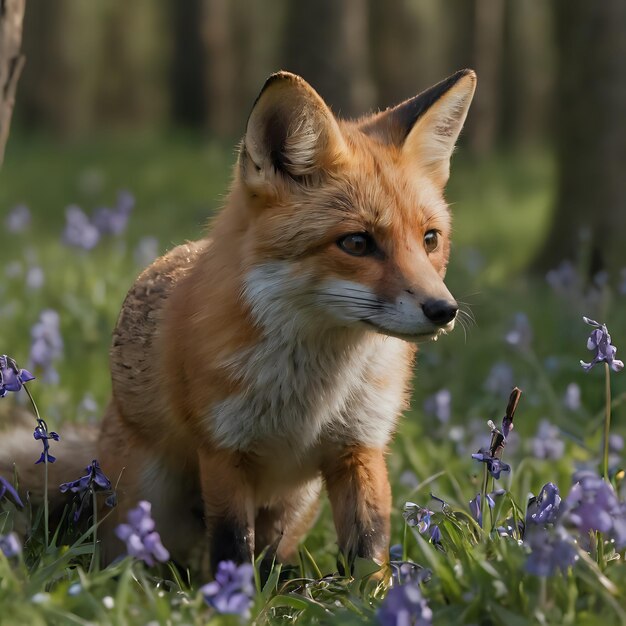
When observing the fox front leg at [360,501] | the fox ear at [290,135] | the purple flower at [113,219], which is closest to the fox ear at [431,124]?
the fox ear at [290,135]

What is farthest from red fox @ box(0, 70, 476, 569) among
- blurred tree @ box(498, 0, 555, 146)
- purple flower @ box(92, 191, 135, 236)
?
blurred tree @ box(498, 0, 555, 146)

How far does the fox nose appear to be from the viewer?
130 inches

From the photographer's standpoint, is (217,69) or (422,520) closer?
(422,520)

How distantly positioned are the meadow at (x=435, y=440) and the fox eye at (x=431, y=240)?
→ 49cm

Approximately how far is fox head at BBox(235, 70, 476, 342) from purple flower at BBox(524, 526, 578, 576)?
2.82 ft

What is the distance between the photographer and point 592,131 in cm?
862

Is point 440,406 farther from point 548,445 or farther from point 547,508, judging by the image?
point 547,508

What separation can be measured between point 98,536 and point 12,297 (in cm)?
393

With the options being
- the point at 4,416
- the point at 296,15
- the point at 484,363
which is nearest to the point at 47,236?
the point at 296,15

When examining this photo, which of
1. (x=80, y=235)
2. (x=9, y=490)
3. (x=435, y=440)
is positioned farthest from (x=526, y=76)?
(x=9, y=490)

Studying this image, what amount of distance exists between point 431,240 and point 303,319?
0.60 metres

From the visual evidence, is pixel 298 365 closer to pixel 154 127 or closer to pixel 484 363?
pixel 484 363

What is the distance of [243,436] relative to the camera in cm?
372

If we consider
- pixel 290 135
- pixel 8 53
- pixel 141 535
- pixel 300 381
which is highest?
pixel 8 53
